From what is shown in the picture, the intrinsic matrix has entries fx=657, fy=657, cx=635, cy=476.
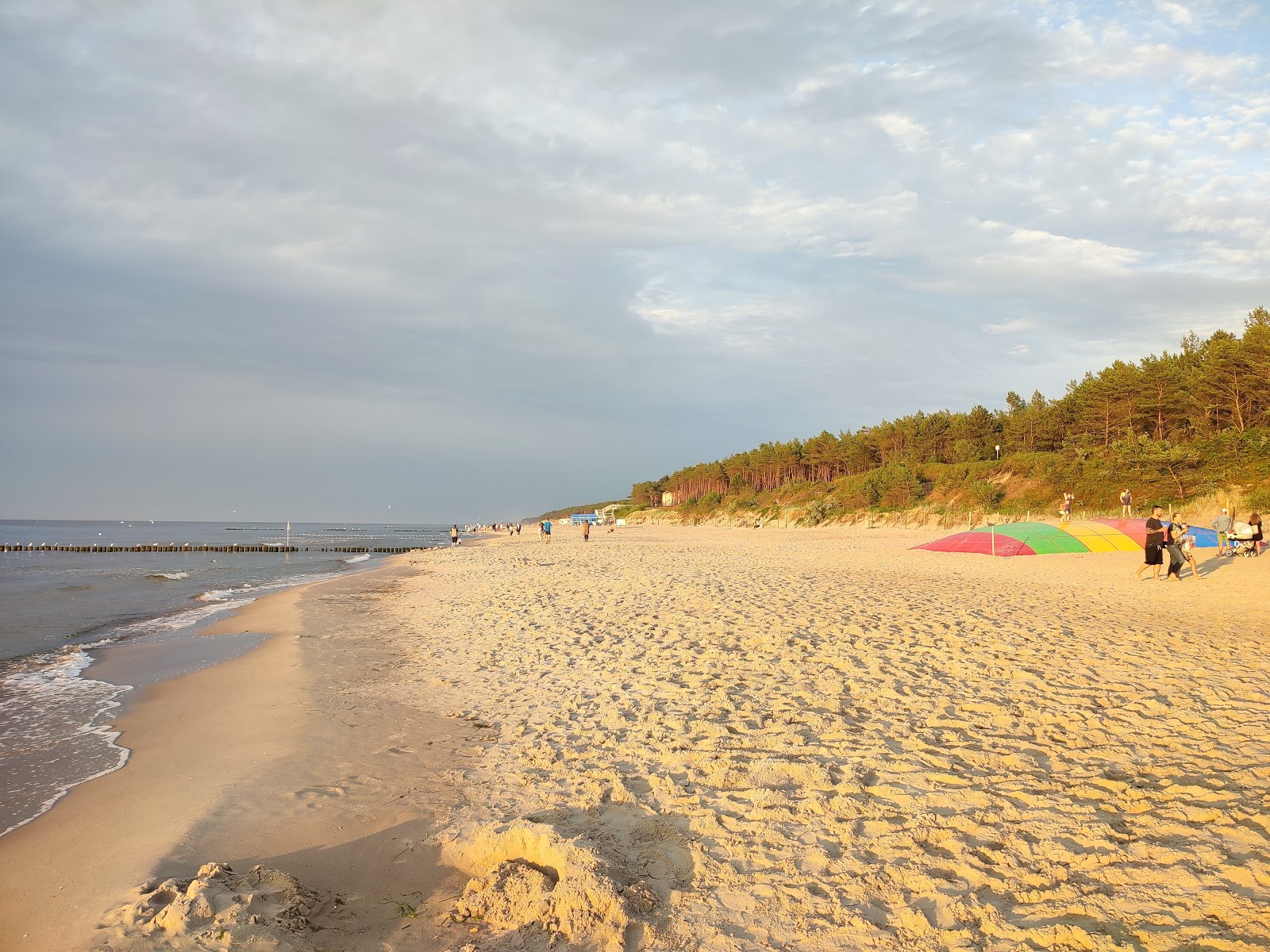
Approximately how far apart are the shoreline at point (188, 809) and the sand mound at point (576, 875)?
63cm

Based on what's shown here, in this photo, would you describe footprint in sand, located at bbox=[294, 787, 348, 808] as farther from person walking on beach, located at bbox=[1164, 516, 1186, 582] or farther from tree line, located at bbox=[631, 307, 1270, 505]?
tree line, located at bbox=[631, 307, 1270, 505]

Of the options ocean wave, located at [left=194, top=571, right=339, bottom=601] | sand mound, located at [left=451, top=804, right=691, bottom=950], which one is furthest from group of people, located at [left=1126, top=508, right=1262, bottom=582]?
ocean wave, located at [left=194, top=571, right=339, bottom=601]

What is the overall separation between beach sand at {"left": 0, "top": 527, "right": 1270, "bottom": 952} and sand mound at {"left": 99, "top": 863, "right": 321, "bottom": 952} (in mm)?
86

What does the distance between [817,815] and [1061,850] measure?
1.32 meters

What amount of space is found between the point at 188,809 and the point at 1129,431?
149 feet

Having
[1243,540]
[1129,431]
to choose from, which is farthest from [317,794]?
[1129,431]

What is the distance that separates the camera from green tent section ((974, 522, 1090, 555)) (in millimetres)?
22391

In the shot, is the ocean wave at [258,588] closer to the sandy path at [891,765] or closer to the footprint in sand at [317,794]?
the sandy path at [891,765]

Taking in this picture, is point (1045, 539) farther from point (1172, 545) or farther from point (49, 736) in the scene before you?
point (49, 736)

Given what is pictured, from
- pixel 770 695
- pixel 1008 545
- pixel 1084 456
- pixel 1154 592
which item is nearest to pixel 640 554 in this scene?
pixel 1008 545

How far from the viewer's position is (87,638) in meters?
13.6

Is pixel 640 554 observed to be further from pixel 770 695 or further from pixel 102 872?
pixel 102 872

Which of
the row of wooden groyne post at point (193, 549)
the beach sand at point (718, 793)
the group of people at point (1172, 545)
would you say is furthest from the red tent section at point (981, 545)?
the row of wooden groyne post at point (193, 549)

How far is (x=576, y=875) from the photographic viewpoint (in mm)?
3463
